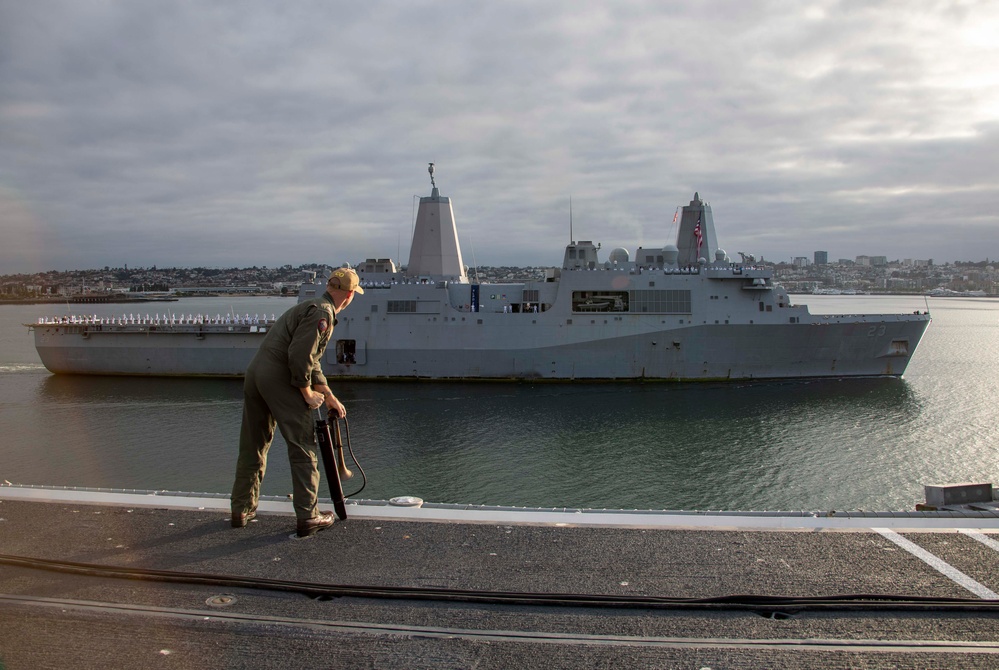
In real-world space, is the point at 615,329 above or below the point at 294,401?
below

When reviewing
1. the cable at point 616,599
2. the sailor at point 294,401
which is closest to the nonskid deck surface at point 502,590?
the cable at point 616,599

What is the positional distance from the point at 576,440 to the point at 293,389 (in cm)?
1184

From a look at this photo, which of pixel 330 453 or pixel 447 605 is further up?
pixel 330 453

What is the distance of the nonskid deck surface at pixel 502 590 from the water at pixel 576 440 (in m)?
6.99

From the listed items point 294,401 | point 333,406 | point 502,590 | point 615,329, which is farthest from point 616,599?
point 615,329

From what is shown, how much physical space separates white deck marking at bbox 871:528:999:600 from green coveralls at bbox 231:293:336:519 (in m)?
3.36

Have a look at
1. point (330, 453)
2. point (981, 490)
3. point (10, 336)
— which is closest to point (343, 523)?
point (330, 453)

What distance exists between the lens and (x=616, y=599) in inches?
115

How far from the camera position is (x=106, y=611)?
9.53 feet

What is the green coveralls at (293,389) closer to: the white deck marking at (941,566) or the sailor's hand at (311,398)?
the sailor's hand at (311,398)

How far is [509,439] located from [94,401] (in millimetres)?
14441

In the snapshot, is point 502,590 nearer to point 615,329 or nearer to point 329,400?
point 329,400

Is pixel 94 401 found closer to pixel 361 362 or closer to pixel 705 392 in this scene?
pixel 361 362

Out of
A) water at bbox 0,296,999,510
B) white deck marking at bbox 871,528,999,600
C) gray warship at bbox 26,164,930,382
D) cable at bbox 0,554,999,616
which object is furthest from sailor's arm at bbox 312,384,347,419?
gray warship at bbox 26,164,930,382
